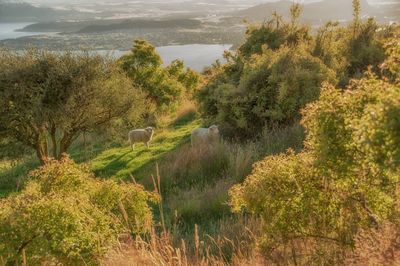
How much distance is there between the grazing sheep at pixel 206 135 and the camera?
1781 centimetres

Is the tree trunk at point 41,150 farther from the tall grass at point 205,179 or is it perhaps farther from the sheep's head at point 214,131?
the sheep's head at point 214,131

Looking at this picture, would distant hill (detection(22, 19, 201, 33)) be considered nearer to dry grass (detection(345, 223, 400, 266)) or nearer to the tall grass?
the tall grass

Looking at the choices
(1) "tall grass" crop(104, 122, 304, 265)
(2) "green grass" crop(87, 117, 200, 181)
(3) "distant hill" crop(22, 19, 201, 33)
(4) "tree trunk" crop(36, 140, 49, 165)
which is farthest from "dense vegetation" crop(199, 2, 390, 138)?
(3) "distant hill" crop(22, 19, 201, 33)

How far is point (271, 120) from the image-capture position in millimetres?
17625

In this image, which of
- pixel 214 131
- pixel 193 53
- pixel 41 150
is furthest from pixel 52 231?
pixel 193 53

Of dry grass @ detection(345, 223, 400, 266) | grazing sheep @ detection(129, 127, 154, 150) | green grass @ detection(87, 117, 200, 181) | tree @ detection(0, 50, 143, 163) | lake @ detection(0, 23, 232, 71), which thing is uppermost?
dry grass @ detection(345, 223, 400, 266)

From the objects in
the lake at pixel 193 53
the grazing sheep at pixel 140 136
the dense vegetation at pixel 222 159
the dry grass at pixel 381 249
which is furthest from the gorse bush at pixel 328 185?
the lake at pixel 193 53

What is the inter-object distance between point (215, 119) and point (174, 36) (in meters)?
122

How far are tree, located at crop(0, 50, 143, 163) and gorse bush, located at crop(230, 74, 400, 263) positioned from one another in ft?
47.7

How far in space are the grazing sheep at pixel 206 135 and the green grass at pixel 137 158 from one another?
1.54m

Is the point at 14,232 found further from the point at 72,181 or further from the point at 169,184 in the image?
the point at 169,184

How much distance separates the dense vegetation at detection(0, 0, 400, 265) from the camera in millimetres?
4316

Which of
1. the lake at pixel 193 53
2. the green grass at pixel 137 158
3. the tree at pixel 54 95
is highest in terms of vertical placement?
the tree at pixel 54 95

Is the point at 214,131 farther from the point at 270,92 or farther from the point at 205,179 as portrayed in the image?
the point at 205,179
